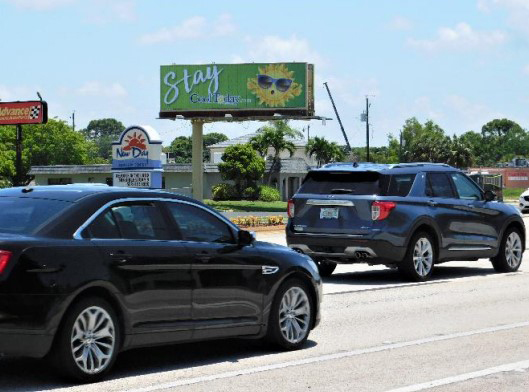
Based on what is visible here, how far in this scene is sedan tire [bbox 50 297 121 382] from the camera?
316 inches

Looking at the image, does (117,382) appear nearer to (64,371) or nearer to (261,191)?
(64,371)

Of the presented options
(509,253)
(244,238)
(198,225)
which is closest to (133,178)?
(509,253)

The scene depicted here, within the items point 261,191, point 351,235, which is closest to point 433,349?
point 351,235

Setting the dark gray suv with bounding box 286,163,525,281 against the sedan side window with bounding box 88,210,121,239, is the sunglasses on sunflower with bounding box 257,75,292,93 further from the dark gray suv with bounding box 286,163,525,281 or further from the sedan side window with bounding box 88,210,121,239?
the sedan side window with bounding box 88,210,121,239

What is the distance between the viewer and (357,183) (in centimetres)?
1688

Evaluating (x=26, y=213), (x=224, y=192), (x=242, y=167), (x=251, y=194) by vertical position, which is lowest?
(x=251, y=194)

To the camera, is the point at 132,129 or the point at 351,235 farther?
the point at 132,129

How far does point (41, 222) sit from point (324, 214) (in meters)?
8.86

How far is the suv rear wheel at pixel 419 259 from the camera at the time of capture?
16859 mm

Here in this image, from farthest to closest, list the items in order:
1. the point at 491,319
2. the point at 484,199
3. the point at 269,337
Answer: the point at 484,199 < the point at 491,319 < the point at 269,337

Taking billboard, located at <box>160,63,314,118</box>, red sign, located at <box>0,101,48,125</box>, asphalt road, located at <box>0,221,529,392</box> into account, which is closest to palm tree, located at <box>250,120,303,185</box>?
billboard, located at <box>160,63,314,118</box>

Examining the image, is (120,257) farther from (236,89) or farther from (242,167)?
(242,167)

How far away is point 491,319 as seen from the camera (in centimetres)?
1275

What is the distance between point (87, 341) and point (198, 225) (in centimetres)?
177
